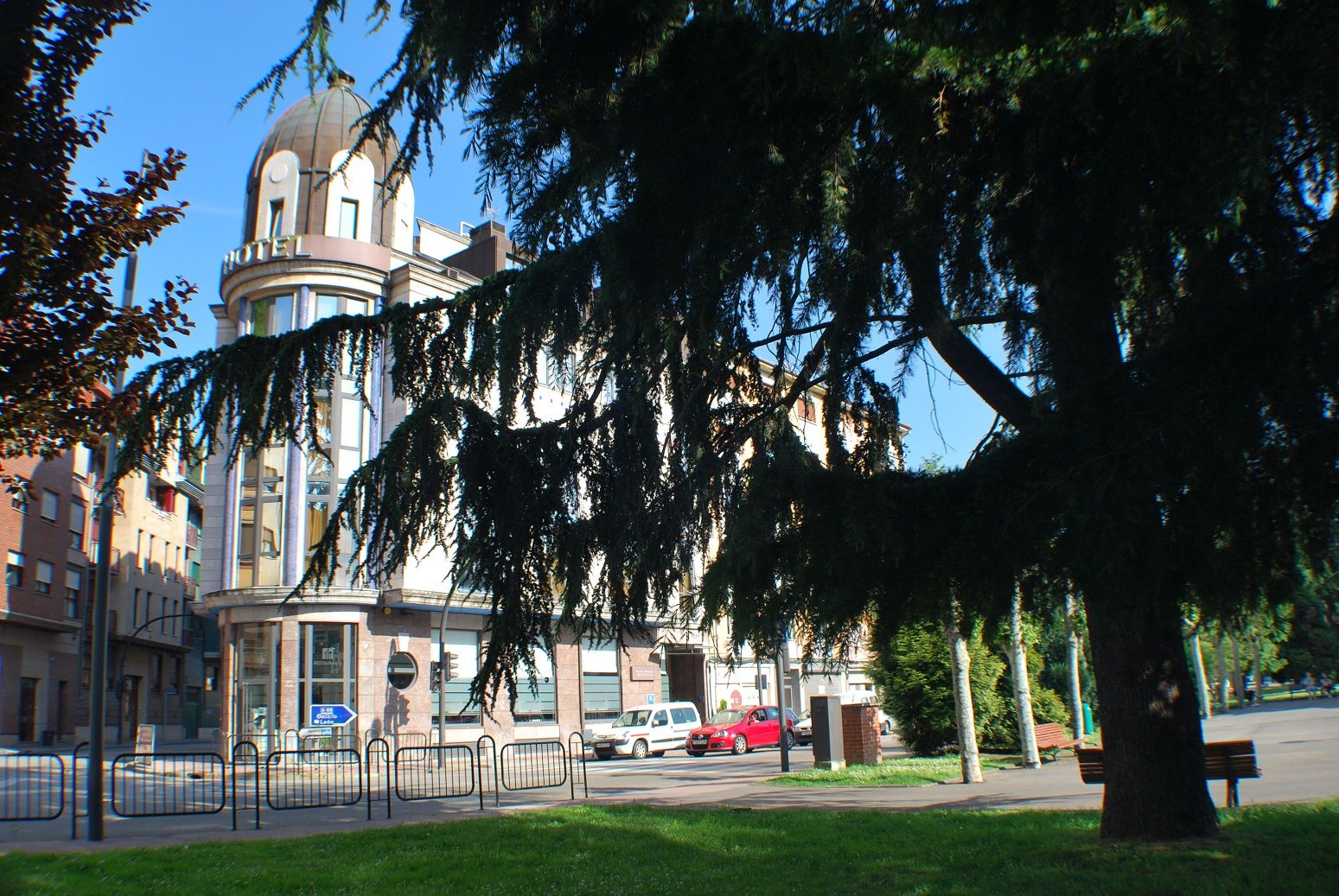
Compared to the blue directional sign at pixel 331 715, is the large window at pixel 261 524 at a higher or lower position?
higher

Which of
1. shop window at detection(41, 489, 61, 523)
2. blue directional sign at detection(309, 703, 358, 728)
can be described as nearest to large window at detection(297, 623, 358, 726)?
blue directional sign at detection(309, 703, 358, 728)

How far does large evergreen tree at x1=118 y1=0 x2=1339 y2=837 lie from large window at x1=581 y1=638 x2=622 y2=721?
32.4 metres

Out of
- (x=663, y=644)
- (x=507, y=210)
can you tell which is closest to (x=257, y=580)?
(x=663, y=644)

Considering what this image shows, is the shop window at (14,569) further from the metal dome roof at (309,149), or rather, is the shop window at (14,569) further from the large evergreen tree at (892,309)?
the large evergreen tree at (892,309)

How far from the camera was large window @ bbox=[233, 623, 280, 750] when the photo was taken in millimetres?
31594

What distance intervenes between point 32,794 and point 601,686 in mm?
25156

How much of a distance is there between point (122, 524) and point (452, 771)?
3939 centimetres

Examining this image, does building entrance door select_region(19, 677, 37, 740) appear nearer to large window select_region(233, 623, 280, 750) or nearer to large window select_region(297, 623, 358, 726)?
large window select_region(233, 623, 280, 750)

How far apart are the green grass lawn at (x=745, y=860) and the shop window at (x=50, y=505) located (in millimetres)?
37968

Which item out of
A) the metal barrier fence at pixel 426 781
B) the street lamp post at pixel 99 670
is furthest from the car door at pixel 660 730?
the street lamp post at pixel 99 670

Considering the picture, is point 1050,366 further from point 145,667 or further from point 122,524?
point 145,667

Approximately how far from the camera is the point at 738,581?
18.6 ft

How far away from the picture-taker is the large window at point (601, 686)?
3988cm

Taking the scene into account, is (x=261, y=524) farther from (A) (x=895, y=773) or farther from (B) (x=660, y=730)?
(A) (x=895, y=773)
